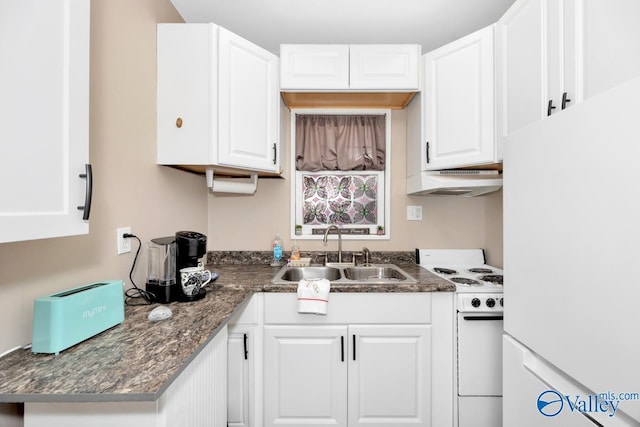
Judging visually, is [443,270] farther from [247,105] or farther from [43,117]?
[43,117]

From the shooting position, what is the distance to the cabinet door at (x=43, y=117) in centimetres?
67

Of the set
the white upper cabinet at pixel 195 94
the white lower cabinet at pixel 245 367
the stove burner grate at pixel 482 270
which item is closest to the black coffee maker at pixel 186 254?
the white lower cabinet at pixel 245 367

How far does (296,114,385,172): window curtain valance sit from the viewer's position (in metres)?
2.29

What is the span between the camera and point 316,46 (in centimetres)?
184

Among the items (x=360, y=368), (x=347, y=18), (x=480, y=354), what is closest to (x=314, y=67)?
(x=347, y=18)

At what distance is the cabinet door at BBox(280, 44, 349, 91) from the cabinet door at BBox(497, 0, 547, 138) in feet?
2.91

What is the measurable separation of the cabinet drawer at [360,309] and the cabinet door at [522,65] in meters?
1.05

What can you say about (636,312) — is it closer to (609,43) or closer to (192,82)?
(609,43)

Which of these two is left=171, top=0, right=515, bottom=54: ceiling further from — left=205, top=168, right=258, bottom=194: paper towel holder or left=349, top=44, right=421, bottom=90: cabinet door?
left=205, top=168, right=258, bottom=194: paper towel holder

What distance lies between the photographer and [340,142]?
7.50 ft

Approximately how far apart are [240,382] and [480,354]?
1336 millimetres

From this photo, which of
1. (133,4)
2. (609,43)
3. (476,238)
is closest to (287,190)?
(133,4)

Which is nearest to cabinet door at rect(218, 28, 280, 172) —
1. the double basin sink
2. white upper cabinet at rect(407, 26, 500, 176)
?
the double basin sink

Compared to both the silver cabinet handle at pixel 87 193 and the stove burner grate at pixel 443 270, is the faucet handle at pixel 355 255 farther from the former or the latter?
the silver cabinet handle at pixel 87 193
